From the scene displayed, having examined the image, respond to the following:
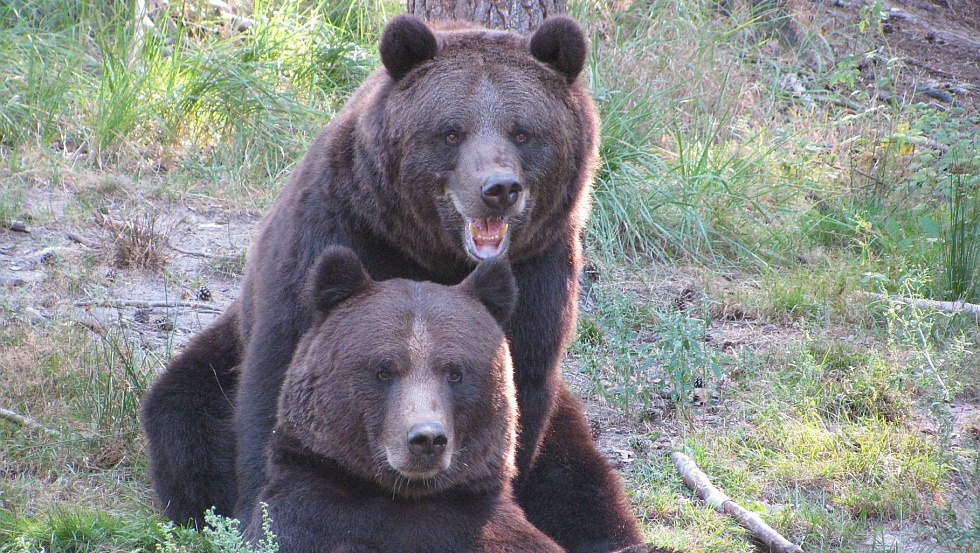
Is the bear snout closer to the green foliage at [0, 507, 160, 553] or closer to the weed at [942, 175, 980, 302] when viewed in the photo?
the green foliage at [0, 507, 160, 553]

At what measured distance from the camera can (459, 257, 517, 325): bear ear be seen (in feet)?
14.9

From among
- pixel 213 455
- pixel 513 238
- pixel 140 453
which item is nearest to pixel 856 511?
pixel 513 238

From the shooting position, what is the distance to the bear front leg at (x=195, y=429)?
205 inches

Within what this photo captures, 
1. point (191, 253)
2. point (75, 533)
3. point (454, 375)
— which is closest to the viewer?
point (454, 375)

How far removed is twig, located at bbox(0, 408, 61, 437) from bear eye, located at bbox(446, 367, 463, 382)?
2439 mm

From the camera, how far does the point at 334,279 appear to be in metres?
4.40

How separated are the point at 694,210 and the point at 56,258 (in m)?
4.73

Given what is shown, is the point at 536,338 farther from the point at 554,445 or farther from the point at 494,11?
the point at 494,11

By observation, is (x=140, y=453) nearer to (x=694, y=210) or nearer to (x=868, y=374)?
(x=868, y=374)

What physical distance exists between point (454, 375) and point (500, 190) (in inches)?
32.2

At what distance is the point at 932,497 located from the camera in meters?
5.34

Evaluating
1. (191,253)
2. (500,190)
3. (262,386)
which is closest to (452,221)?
(500,190)

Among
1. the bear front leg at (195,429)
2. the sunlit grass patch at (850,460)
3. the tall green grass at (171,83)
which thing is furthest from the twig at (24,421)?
the tall green grass at (171,83)

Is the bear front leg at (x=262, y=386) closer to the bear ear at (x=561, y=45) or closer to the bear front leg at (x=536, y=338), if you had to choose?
the bear front leg at (x=536, y=338)
